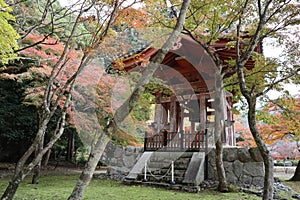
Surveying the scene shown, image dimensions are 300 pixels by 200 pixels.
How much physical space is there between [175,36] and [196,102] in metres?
6.52

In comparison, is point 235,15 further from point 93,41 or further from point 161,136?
point 161,136

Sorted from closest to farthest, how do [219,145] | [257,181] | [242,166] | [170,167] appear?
[219,145] < [257,181] < [242,166] < [170,167]

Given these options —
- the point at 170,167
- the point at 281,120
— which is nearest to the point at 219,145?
the point at 170,167

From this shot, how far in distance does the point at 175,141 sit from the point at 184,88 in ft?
7.28

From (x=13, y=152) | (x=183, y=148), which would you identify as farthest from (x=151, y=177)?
(x=13, y=152)

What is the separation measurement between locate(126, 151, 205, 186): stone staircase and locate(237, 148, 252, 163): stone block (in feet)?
3.23

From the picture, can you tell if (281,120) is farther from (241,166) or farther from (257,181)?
(257,181)

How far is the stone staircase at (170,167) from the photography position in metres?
5.63

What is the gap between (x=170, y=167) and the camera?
632cm

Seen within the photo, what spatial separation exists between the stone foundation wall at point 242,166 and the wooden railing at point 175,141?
48 cm

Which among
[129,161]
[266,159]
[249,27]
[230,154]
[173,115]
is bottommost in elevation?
[129,161]

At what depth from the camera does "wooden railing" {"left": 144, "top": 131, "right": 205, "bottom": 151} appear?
672cm

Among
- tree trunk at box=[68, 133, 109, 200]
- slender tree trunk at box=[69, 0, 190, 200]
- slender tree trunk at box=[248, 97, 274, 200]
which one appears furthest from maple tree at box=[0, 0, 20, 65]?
slender tree trunk at box=[248, 97, 274, 200]

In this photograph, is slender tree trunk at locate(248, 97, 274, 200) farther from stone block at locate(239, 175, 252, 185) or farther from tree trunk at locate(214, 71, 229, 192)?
stone block at locate(239, 175, 252, 185)
